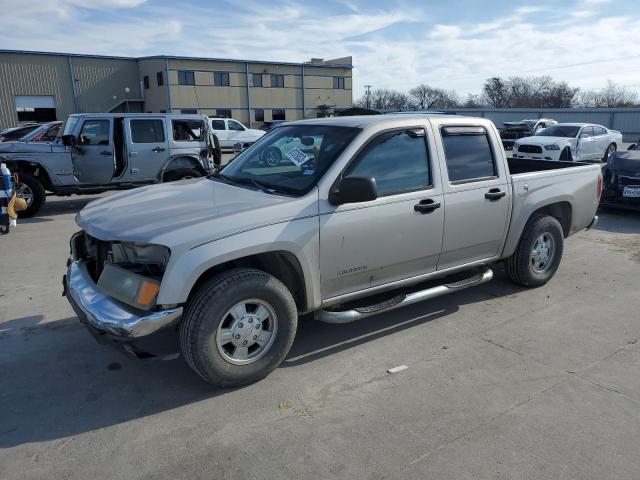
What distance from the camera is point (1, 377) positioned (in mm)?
3832

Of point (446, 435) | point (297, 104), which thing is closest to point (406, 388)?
point (446, 435)

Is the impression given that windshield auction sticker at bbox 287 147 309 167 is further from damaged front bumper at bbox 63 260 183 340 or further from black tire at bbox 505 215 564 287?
black tire at bbox 505 215 564 287

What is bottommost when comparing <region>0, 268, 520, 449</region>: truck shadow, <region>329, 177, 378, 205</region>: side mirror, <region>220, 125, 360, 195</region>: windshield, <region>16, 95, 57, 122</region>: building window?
<region>0, 268, 520, 449</region>: truck shadow

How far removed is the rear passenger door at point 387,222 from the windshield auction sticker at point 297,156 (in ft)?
1.53

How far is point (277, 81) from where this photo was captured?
A: 5038cm

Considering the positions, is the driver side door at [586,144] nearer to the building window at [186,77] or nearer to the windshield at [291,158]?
the windshield at [291,158]

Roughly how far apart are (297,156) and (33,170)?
8.08m

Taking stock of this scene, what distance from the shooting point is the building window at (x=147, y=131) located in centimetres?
1079

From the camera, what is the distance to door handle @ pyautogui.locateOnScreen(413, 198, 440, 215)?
168 inches

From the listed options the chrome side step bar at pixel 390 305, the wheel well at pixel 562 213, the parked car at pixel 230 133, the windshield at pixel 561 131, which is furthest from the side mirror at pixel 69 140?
the parked car at pixel 230 133

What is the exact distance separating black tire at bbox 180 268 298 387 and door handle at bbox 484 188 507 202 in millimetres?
2248

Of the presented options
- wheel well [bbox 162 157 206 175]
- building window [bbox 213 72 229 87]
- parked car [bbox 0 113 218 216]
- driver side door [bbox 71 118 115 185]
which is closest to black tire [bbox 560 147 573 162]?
parked car [bbox 0 113 218 216]

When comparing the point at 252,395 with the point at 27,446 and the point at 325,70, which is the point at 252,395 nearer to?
the point at 27,446

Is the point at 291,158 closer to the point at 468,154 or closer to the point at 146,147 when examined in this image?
the point at 468,154
